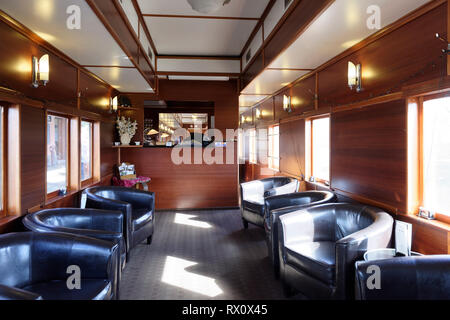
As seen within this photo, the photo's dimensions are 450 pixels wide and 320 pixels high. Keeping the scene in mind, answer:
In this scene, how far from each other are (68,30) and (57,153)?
175 cm

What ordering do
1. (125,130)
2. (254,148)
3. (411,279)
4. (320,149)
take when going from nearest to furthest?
(411,279)
(320,149)
(125,130)
(254,148)

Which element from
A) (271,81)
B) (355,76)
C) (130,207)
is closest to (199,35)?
(271,81)

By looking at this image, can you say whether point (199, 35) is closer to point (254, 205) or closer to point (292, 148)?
point (292, 148)

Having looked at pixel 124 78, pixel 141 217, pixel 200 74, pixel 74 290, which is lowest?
pixel 74 290

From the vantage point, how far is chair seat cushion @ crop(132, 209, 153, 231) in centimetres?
364

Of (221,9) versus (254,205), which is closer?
(221,9)

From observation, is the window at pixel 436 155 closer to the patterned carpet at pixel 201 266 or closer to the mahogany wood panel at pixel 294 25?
the mahogany wood panel at pixel 294 25

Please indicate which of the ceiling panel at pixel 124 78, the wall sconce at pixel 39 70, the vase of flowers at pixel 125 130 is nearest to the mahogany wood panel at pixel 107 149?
the vase of flowers at pixel 125 130

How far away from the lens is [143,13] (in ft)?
13.6

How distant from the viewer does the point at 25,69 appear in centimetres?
274

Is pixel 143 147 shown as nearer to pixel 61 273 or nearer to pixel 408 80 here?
pixel 61 273
